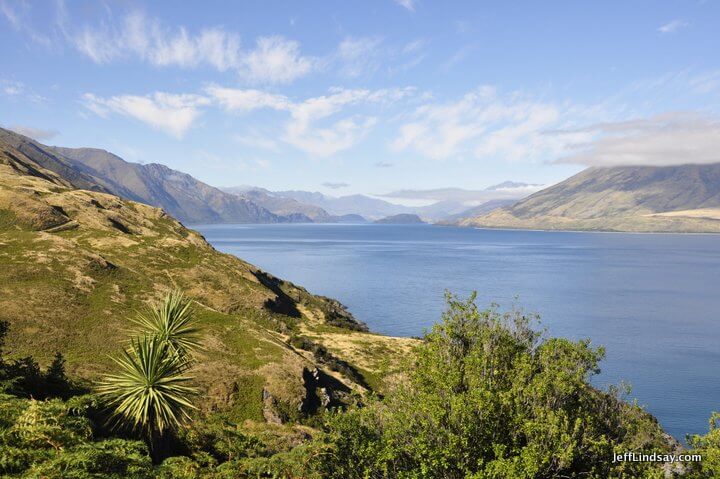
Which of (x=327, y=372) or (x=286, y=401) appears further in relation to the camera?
(x=327, y=372)

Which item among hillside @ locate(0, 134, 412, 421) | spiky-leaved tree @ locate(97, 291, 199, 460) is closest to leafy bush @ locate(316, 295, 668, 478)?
hillside @ locate(0, 134, 412, 421)

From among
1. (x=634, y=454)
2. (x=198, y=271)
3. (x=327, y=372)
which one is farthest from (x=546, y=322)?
(x=634, y=454)

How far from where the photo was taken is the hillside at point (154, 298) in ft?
130

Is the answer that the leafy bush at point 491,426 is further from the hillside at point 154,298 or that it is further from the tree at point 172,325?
the tree at point 172,325

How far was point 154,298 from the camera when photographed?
55.6 meters

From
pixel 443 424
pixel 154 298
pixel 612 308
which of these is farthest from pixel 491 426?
pixel 612 308

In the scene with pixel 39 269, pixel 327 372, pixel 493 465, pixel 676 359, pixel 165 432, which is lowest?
pixel 676 359

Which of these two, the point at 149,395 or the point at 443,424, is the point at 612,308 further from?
the point at 149,395

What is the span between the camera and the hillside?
39656 mm

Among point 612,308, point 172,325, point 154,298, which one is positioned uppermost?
point 172,325

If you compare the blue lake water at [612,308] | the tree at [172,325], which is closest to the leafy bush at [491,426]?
the tree at [172,325]

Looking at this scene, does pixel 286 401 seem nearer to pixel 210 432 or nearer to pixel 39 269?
pixel 210 432

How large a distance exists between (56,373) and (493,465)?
940 inches

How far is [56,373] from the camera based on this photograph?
25.0 m
